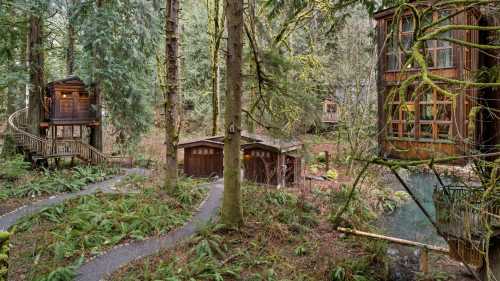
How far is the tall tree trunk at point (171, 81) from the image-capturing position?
1127 cm

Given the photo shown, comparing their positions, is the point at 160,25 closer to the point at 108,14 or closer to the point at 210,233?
the point at 108,14

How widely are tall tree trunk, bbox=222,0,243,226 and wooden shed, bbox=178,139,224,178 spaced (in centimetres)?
795

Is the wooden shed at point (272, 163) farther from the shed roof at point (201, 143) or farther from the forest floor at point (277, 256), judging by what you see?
the forest floor at point (277, 256)

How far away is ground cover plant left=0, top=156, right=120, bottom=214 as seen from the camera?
461 inches

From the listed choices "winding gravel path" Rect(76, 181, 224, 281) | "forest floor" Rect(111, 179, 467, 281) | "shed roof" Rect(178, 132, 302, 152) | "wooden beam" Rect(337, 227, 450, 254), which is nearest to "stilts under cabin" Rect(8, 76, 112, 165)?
"shed roof" Rect(178, 132, 302, 152)

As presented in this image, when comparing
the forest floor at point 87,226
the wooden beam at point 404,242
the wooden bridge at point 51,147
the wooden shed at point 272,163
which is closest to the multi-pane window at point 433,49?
the wooden beam at point 404,242

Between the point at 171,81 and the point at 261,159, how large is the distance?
19.0 ft

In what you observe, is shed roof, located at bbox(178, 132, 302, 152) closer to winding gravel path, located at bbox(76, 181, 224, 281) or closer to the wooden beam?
winding gravel path, located at bbox(76, 181, 224, 281)

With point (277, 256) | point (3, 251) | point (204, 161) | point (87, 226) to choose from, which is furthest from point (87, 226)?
point (204, 161)

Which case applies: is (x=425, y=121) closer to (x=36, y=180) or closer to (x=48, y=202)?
(x=48, y=202)

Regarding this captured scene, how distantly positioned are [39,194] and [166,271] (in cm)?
783

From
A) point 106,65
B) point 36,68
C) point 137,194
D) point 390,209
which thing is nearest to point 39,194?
point 137,194

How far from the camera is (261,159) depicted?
50.3 ft

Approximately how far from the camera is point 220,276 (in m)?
6.86
